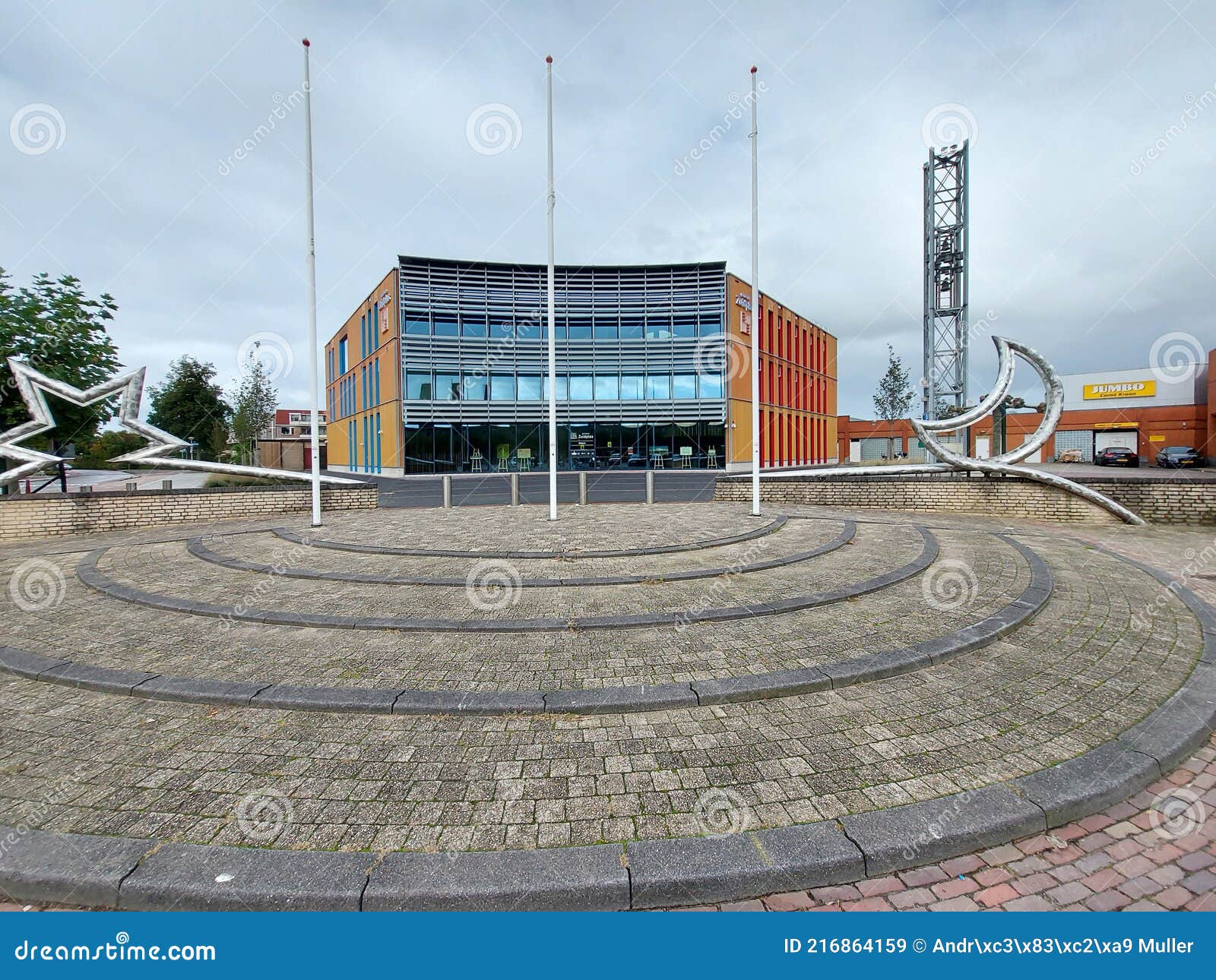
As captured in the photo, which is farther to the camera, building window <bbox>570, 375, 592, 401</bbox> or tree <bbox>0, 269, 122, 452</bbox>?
building window <bbox>570, 375, 592, 401</bbox>

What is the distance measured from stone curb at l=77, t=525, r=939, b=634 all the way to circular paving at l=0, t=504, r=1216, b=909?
39mm

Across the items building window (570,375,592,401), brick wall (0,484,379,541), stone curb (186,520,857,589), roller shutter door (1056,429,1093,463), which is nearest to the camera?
stone curb (186,520,857,589)

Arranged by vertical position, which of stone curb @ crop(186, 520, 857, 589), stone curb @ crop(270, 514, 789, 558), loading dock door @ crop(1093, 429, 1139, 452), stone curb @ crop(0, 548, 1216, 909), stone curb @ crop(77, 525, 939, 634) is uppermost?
loading dock door @ crop(1093, 429, 1139, 452)

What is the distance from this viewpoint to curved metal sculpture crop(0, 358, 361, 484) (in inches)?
474

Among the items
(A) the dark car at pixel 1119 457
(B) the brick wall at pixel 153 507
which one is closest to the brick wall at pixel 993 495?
(B) the brick wall at pixel 153 507

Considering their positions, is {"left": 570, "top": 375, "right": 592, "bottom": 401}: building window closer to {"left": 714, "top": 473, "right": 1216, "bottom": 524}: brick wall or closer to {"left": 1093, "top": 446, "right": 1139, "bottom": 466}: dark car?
{"left": 714, "top": 473, "right": 1216, "bottom": 524}: brick wall

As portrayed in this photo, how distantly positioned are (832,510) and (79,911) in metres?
15.9

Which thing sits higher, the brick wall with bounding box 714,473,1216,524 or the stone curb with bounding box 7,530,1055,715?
the brick wall with bounding box 714,473,1216,524

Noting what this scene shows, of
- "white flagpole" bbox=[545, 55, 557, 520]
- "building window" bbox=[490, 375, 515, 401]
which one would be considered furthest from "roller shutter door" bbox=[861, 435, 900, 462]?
"white flagpole" bbox=[545, 55, 557, 520]

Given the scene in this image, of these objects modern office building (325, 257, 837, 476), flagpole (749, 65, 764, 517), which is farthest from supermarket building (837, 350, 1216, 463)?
flagpole (749, 65, 764, 517)

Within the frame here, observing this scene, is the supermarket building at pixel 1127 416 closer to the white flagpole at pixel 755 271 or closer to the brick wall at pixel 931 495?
the brick wall at pixel 931 495

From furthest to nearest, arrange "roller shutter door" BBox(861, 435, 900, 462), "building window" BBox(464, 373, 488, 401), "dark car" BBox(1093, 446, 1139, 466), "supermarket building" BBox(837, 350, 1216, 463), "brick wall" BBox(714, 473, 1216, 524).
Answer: "roller shutter door" BBox(861, 435, 900, 462) → "supermarket building" BBox(837, 350, 1216, 463) → "dark car" BBox(1093, 446, 1139, 466) → "building window" BBox(464, 373, 488, 401) → "brick wall" BBox(714, 473, 1216, 524)

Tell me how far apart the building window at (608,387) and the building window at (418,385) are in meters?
10.3

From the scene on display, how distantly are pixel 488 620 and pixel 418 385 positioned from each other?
3149 cm
